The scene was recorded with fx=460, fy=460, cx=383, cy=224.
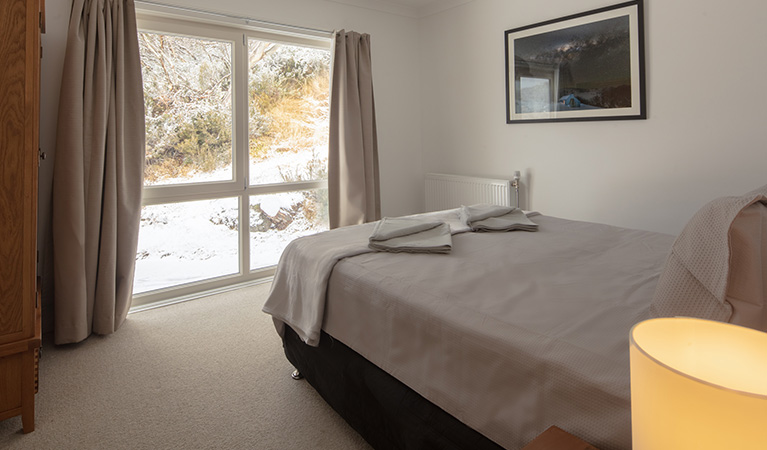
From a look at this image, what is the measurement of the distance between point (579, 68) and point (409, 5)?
6.25 feet

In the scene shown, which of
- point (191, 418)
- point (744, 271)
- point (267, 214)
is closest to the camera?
point (744, 271)

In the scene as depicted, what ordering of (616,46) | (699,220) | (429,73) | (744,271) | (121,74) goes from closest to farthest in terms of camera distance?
(744,271), (699,220), (121,74), (616,46), (429,73)

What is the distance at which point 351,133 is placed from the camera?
406 cm

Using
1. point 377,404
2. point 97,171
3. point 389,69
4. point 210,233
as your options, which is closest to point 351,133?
point 389,69

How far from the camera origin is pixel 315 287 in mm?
1938

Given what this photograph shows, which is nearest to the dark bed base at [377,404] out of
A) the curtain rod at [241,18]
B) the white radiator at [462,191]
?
the white radiator at [462,191]

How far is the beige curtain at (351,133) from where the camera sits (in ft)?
13.1

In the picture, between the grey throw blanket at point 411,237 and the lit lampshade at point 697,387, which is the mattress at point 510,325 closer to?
the grey throw blanket at point 411,237

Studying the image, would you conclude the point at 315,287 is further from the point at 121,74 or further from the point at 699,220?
the point at 121,74

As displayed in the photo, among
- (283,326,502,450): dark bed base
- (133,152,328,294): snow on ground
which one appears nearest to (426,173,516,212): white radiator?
(133,152,328,294): snow on ground

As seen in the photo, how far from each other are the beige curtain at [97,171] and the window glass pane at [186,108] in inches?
12.9

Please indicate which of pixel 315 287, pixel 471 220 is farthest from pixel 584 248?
pixel 315 287

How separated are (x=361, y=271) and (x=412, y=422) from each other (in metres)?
0.60

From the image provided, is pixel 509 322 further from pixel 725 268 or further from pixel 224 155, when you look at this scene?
pixel 224 155
